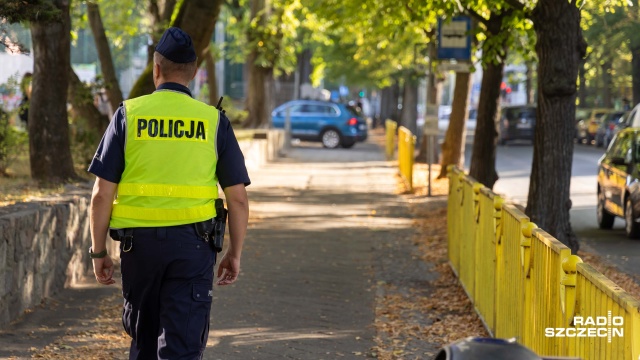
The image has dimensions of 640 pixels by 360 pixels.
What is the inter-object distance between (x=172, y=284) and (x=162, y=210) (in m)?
0.32

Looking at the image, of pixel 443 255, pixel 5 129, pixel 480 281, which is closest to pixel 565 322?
pixel 480 281

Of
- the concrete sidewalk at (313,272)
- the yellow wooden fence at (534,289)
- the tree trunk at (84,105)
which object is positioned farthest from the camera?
the tree trunk at (84,105)

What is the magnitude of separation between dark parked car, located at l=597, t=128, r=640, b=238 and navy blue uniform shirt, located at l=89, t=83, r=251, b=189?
11473 millimetres

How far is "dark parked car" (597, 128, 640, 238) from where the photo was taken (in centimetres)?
1669

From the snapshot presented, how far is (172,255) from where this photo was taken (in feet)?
18.2

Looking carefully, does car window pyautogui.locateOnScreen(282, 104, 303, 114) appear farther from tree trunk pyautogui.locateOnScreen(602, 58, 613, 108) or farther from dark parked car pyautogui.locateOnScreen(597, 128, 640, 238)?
dark parked car pyautogui.locateOnScreen(597, 128, 640, 238)

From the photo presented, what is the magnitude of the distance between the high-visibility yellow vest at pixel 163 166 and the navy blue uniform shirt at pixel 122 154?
3 cm

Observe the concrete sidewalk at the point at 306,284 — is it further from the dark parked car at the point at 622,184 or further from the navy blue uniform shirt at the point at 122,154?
the navy blue uniform shirt at the point at 122,154

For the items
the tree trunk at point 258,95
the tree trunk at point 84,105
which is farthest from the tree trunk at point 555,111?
the tree trunk at point 258,95

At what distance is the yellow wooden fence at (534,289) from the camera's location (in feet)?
16.7

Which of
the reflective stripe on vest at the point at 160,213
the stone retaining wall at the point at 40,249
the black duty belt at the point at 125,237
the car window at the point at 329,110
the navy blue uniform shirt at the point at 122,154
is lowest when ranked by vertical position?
the car window at the point at 329,110

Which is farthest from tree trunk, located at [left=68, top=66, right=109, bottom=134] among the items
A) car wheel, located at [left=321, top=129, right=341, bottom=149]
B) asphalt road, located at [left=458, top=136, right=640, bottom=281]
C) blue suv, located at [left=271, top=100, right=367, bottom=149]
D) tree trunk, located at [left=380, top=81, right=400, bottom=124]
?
tree trunk, located at [left=380, top=81, right=400, bottom=124]

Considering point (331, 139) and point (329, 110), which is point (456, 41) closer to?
point (331, 139)

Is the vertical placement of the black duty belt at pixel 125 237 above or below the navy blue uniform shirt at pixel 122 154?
below
